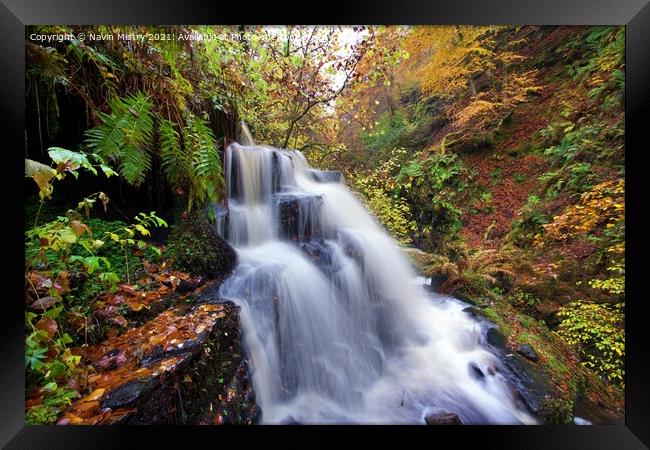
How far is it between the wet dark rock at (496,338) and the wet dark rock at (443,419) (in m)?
0.59

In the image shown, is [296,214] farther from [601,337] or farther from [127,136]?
[601,337]

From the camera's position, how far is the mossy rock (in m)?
1.67

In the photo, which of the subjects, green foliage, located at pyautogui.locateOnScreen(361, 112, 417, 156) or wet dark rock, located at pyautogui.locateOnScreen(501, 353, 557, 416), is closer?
wet dark rock, located at pyautogui.locateOnScreen(501, 353, 557, 416)

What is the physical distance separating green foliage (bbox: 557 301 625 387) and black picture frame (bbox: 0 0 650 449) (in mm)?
93

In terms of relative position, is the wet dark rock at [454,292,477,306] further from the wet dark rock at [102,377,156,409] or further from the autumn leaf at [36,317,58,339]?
the autumn leaf at [36,317,58,339]

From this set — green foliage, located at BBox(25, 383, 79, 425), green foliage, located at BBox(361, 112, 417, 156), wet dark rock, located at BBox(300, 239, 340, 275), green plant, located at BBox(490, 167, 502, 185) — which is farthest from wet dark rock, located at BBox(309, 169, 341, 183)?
green foliage, located at BBox(25, 383, 79, 425)

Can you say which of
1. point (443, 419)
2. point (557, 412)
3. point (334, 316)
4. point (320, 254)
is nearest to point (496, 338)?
point (557, 412)

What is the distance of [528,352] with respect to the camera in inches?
66.7

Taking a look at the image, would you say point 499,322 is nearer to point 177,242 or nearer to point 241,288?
point 241,288

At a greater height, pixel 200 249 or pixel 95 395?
pixel 200 249

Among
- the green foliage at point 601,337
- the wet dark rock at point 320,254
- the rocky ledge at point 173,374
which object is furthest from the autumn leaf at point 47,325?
the green foliage at point 601,337

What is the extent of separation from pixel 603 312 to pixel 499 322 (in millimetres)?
544
